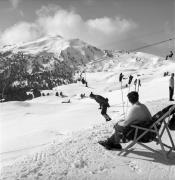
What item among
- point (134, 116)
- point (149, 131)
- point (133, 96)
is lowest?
point (149, 131)

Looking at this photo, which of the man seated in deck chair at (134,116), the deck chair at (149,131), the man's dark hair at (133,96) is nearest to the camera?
the deck chair at (149,131)

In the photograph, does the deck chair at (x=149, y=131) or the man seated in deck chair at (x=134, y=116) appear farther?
the man seated in deck chair at (x=134, y=116)

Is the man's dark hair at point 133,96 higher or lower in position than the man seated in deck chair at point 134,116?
higher

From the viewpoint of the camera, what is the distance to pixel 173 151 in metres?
8.88

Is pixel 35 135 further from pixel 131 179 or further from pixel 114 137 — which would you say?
pixel 131 179

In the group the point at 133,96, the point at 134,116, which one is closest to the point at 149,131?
the point at 134,116

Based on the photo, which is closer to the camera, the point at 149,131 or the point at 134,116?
the point at 149,131

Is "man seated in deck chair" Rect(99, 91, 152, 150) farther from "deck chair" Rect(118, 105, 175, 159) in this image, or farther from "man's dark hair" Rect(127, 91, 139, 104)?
"deck chair" Rect(118, 105, 175, 159)

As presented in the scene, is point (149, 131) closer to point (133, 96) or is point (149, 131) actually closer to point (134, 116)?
point (134, 116)

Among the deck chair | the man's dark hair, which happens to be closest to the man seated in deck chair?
the man's dark hair

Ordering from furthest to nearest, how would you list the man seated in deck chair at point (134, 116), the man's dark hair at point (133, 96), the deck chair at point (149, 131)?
the man's dark hair at point (133, 96)
the man seated in deck chair at point (134, 116)
the deck chair at point (149, 131)

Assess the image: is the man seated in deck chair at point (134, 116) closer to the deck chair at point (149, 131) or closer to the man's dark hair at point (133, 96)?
the man's dark hair at point (133, 96)

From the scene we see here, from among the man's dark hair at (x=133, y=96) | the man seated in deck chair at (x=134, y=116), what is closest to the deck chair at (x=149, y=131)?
the man seated in deck chair at (x=134, y=116)

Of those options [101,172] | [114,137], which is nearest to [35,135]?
[114,137]
